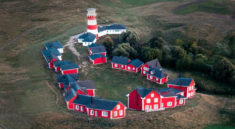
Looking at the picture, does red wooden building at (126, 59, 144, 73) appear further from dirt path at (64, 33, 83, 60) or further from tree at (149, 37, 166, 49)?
dirt path at (64, 33, 83, 60)

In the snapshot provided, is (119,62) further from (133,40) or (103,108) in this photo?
(103,108)

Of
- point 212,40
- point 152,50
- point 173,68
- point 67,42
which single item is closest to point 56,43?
point 67,42

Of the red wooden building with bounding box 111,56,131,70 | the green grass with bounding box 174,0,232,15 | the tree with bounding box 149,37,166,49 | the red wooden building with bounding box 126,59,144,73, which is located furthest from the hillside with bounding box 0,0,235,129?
the tree with bounding box 149,37,166,49

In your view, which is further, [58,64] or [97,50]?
Answer: [97,50]

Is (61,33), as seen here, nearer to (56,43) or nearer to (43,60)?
(56,43)

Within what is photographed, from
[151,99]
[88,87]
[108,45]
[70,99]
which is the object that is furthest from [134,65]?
[70,99]

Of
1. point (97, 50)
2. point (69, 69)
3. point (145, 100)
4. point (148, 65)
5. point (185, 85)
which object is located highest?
point (97, 50)
